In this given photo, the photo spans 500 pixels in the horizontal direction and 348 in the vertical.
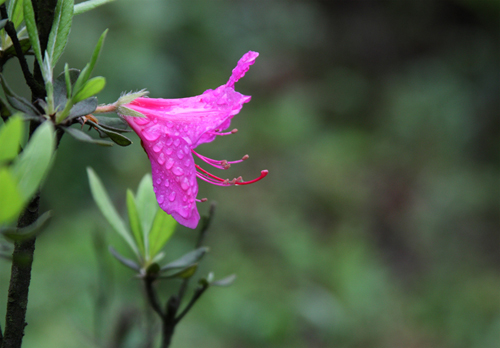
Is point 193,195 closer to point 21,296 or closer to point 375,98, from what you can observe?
point 21,296

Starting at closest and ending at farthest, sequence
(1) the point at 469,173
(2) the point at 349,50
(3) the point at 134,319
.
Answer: (3) the point at 134,319
(1) the point at 469,173
(2) the point at 349,50

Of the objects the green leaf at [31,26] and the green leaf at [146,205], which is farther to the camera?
the green leaf at [146,205]

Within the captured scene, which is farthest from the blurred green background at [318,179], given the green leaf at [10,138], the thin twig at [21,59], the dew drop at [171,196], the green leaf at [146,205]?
the green leaf at [10,138]

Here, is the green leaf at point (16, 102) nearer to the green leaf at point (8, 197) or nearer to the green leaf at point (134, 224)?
the green leaf at point (8, 197)

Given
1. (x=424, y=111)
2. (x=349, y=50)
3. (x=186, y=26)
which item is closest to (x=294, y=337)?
(x=186, y=26)

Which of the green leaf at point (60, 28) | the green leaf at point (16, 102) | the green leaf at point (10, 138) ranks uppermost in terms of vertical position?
the green leaf at point (60, 28)

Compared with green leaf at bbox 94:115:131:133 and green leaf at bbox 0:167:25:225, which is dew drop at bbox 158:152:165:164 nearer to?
green leaf at bbox 94:115:131:133
